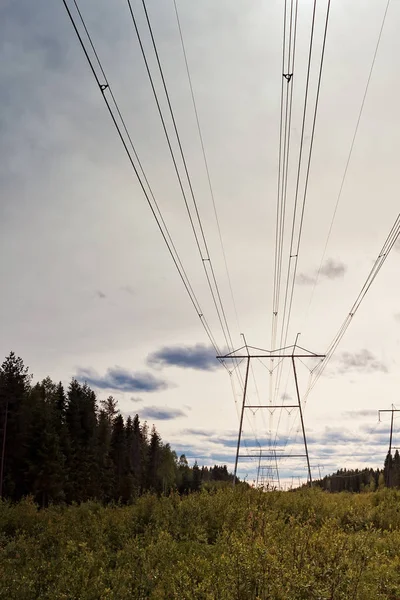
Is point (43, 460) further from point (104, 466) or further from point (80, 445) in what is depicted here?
point (104, 466)

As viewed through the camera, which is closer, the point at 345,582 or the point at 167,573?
the point at 345,582

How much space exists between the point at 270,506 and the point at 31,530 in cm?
848

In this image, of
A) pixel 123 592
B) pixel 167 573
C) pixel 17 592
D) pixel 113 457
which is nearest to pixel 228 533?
pixel 167 573

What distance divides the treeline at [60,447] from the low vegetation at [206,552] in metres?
17.0

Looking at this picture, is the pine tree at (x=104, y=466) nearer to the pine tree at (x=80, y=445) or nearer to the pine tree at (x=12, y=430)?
the pine tree at (x=80, y=445)

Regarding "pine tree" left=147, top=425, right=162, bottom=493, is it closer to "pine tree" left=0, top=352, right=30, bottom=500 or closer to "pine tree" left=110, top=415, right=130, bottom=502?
"pine tree" left=110, top=415, right=130, bottom=502

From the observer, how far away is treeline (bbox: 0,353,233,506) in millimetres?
53906

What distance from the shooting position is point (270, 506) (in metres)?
19.2

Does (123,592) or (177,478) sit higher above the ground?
(123,592)

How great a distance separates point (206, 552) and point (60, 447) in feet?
162

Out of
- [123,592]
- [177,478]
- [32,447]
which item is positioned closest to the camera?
[123,592]

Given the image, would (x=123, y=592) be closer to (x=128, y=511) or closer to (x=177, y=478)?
(x=128, y=511)

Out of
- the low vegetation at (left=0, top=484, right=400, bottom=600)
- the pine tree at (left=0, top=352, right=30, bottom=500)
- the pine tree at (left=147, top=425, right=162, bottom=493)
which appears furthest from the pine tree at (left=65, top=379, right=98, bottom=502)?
the low vegetation at (left=0, top=484, right=400, bottom=600)

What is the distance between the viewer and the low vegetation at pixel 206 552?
1034cm
